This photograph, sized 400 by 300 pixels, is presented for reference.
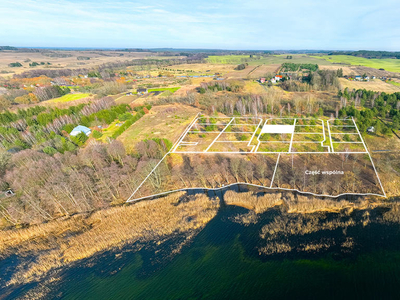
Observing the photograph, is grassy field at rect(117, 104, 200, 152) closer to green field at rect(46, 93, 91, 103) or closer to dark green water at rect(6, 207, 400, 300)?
dark green water at rect(6, 207, 400, 300)

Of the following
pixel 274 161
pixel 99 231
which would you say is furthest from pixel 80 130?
pixel 274 161

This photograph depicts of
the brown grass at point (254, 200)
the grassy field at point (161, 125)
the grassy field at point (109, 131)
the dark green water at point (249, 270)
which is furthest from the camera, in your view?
the grassy field at point (109, 131)

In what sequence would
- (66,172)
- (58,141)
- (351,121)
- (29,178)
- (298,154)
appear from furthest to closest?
(351,121), (58,141), (298,154), (66,172), (29,178)

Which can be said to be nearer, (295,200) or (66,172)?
(295,200)

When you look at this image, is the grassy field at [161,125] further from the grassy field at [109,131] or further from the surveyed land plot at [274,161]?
the surveyed land plot at [274,161]

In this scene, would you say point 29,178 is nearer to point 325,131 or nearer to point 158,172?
point 158,172

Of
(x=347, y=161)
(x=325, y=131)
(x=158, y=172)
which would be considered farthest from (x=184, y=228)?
(x=325, y=131)

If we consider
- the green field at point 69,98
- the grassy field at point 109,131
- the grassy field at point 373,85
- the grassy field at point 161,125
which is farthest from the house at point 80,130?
the grassy field at point 373,85
